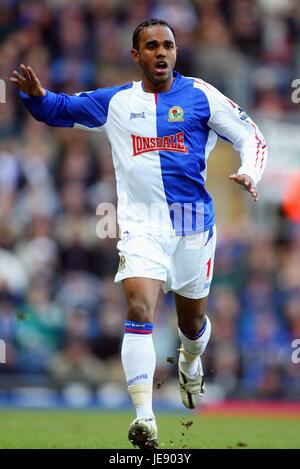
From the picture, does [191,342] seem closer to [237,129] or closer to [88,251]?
[237,129]

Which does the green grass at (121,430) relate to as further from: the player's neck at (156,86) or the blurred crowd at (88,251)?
the player's neck at (156,86)

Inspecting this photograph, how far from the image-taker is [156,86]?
29.0 ft

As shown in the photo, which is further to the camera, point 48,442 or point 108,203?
point 108,203

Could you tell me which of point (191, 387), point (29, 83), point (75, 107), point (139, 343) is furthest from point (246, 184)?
point (191, 387)

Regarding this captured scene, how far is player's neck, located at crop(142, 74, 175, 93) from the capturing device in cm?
884

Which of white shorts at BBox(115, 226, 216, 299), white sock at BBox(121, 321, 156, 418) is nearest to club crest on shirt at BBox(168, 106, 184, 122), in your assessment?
white shorts at BBox(115, 226, 216, 299)

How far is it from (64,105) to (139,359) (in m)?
2.09

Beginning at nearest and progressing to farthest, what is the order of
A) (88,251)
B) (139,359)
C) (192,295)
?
(139,359)
(192,295)
(88,251)

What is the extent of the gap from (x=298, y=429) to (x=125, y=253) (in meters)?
3.94

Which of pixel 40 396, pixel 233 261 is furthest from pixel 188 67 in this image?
pixel 40 396

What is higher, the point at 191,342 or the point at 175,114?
the point at 175,114

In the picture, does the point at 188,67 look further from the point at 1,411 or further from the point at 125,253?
the point at 125,253

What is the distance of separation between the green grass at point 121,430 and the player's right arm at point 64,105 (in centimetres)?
253

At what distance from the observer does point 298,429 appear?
11.7 meters
